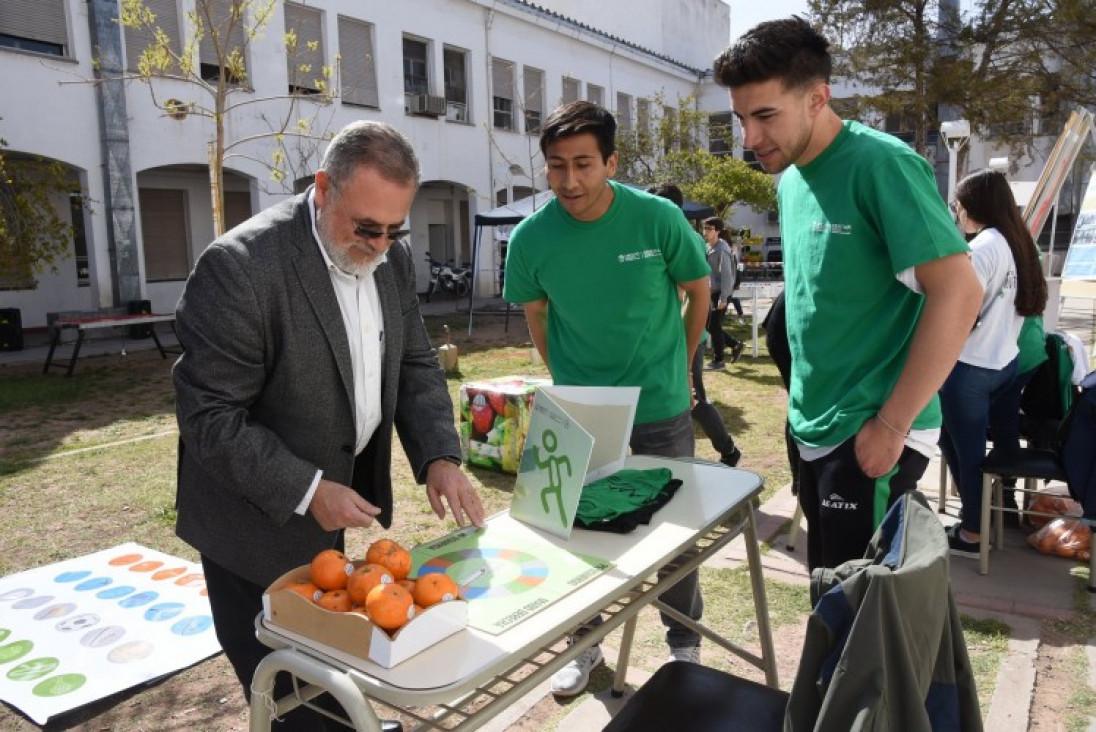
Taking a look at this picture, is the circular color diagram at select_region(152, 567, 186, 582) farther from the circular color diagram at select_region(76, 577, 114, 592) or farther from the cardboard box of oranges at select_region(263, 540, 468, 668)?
the cardboard box of oranges at select_region(263, 540, 468, 668)

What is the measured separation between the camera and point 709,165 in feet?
63.5

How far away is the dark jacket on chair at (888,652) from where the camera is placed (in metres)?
1.11

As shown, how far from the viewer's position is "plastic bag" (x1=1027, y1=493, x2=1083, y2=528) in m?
4.27

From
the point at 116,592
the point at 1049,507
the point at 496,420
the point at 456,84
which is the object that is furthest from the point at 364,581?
the point at 456,84

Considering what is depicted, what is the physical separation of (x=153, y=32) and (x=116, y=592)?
11.1 m

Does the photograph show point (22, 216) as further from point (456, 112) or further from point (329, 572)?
point (329, 572)

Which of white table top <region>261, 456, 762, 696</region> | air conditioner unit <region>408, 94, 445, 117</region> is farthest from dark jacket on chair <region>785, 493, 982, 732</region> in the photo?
air conditioner unit <region>408, 94, 445, 117</region>

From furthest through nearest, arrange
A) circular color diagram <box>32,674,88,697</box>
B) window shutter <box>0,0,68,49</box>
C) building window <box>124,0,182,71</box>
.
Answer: building window <box>124,0,182,71</box> < window shutter <box>0,0,68,49</box> < circular color diagram <box>32,674,88,697</box>

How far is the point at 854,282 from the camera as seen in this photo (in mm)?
1911

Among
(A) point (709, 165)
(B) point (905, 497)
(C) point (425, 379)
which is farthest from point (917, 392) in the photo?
(A) point (709, 165)

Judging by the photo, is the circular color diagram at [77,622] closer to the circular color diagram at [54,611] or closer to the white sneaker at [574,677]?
the circular color diagram at [54,611]

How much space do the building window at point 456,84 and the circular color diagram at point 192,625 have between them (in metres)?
16.0

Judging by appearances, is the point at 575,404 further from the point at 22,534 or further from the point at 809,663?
the point at 22,534

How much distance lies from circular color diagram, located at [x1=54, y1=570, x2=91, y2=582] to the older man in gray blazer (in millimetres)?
2628
